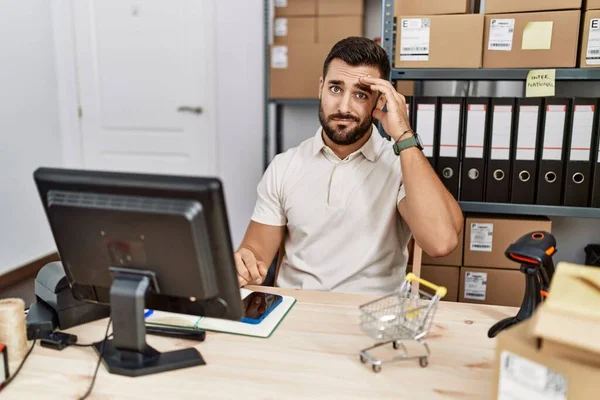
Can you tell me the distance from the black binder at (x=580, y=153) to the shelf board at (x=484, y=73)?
9cm

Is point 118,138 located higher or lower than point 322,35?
lower

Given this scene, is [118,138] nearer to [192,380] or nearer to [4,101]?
[4,101]

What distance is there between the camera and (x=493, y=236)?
192cm

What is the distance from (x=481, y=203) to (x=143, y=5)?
8.01ft

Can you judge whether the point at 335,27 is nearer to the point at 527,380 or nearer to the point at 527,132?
the point at 527,132

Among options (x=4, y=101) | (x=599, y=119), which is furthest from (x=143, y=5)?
(x=599, y=119)

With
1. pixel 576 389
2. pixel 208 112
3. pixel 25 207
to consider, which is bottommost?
pixel 25 207

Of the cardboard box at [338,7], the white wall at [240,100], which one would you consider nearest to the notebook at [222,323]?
the cardboard box at [338,7]

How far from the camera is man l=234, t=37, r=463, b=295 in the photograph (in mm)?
1496

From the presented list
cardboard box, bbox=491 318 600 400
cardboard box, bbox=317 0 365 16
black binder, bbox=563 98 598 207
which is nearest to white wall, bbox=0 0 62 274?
cardboard box, bbox=317 0 365 16

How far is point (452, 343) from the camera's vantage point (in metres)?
1.02

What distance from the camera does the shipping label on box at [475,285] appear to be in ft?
6.38

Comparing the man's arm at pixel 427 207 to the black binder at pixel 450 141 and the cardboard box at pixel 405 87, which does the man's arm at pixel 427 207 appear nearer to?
the black binder at pixel 450 141

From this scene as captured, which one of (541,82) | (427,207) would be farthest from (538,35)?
(427,207)
